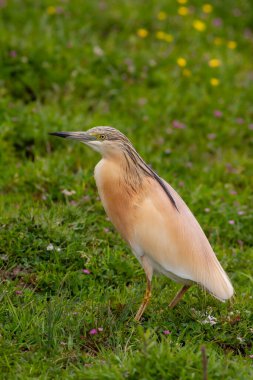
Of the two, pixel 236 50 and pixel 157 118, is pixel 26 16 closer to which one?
pixel 157 118

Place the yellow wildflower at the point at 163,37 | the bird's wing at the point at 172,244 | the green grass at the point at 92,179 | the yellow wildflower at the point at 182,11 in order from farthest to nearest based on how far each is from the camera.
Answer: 1. the yellow wildflower at the point at 182,11
2. the yellow wildflower at the point at 163,37
3. the bird's wing at the point at 172,244
4. the green grass at the point at 92,179

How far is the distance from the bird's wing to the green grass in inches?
11.1

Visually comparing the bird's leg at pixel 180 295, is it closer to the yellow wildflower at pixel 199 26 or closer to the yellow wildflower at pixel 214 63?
the yellow wildflower at pixel 214 63

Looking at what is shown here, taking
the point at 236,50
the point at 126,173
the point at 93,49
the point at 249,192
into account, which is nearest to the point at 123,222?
the point at 126,173

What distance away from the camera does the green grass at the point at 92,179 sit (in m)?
4.05

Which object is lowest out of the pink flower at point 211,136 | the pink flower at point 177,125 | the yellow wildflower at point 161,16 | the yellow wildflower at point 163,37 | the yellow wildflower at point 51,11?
the pink flower at point 211,136

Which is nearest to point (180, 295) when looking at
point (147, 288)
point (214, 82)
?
point (147, 288)

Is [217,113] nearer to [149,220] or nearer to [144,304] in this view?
[149,220]

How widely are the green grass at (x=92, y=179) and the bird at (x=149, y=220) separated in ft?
0.94

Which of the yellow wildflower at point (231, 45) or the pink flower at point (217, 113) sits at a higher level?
the yellow wildflower at point (231, 45)

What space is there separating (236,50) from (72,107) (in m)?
2.87

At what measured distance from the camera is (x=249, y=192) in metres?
6.50

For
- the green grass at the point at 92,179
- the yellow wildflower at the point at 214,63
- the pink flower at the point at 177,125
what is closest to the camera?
the green grass at the point at 92,179

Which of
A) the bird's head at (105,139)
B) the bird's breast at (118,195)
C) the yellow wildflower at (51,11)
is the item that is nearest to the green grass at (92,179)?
the yellow wildflower at (51,11)
